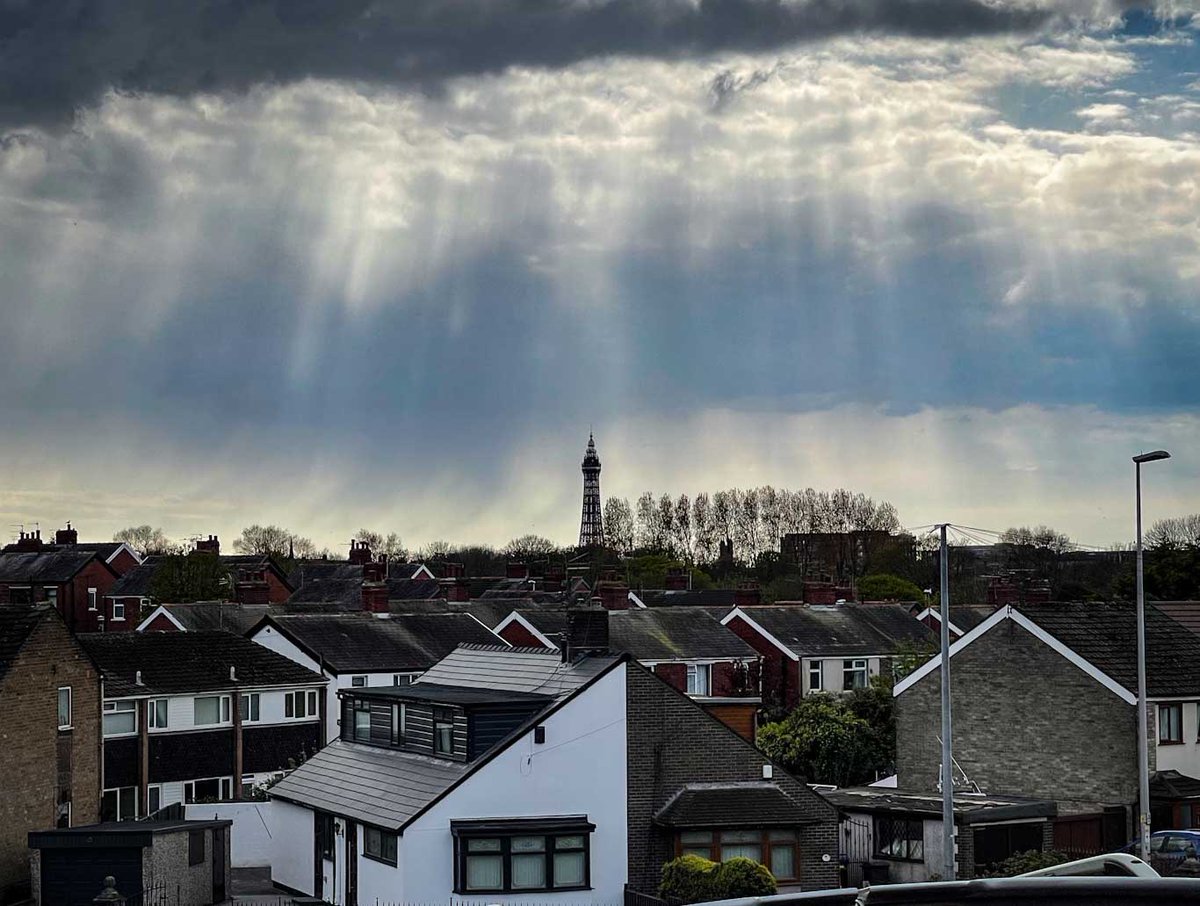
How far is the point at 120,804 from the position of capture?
54062 mm

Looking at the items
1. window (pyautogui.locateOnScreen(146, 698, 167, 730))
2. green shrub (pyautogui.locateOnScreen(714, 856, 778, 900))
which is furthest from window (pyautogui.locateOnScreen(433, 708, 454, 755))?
window (pyautogui.locateOnScreen(146, 698, 167, 730))

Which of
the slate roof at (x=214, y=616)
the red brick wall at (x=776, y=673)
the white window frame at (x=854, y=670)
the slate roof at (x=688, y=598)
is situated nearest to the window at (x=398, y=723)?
the slate roof at (x=214, y=616)

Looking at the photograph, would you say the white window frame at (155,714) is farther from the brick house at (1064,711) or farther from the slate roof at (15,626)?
the brick house at (1064,711)

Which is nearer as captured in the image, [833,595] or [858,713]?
[858,713]

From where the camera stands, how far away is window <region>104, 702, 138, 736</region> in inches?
2115

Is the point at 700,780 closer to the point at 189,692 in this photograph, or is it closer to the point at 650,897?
the point at 650,897

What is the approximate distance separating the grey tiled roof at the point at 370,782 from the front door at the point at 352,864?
44 cm

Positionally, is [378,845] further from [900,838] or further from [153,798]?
[153,798]

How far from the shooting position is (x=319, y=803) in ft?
130

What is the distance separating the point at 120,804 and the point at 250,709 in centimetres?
651

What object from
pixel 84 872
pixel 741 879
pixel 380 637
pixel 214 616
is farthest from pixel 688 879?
pixel 214 616

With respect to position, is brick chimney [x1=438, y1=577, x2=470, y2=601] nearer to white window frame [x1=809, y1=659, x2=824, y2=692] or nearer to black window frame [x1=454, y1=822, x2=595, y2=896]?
white window frame [x1=809, y1=659, x2=824, y2=692]

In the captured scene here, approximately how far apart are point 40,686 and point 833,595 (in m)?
55.7

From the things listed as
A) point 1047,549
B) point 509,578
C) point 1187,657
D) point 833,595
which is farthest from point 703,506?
point 1187,657
